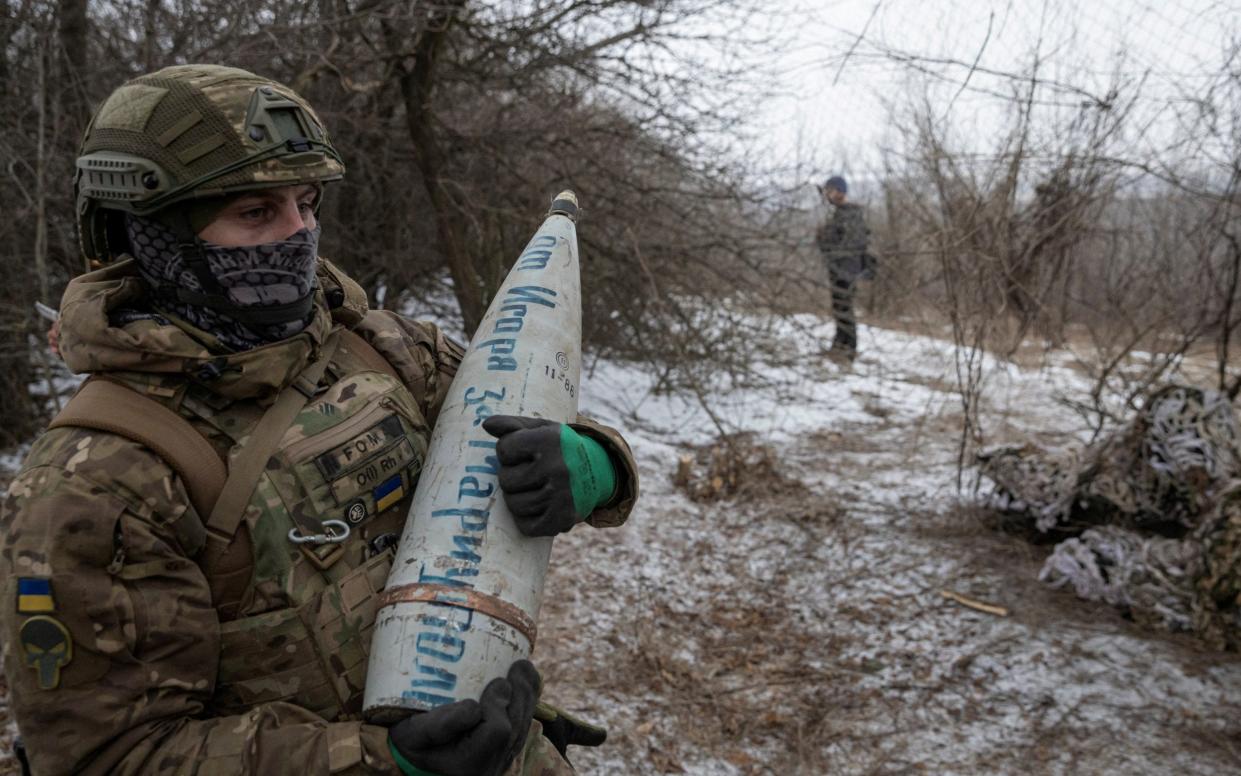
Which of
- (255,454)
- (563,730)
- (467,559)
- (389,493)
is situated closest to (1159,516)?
(563,730)

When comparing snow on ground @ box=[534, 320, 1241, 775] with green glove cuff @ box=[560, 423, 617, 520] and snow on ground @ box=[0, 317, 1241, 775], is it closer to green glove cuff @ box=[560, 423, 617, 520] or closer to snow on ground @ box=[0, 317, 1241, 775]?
snow on ground @ box=[0, 317, 1241, 775]

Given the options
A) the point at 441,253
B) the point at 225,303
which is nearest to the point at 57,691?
the point at 225,303

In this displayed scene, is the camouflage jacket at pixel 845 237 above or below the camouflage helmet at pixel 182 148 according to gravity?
above

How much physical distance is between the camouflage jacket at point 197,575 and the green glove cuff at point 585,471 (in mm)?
326

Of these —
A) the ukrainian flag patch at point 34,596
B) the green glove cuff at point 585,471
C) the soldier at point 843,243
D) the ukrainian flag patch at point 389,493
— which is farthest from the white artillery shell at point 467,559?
the soldier at point 843,243

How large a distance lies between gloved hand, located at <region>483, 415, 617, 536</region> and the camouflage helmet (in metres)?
0.62

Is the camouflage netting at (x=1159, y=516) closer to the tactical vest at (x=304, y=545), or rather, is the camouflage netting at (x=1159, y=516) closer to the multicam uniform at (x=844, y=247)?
the multicam uniform at (x=844, y=247)

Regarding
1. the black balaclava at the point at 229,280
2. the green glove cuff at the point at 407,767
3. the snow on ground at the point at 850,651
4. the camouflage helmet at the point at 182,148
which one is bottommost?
the snow on ground at the point at 850,651

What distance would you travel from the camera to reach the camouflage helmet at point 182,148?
1.42m

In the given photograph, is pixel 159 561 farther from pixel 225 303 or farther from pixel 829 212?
pixel 829 212

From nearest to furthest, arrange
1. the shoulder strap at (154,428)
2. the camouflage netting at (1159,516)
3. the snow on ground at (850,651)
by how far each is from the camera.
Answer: the shoulder strap at (154,428), the snow on ground at (850,651), the camouflage netting at (1159,516)

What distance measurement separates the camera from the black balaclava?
1448 millimetres

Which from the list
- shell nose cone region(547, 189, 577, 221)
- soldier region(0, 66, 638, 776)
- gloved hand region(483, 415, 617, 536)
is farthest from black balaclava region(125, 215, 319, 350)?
shell nose cone region(547, 189, 577, 221)

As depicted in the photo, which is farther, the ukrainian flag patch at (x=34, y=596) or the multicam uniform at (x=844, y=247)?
the multicam uniform at (x=844, y=247)
